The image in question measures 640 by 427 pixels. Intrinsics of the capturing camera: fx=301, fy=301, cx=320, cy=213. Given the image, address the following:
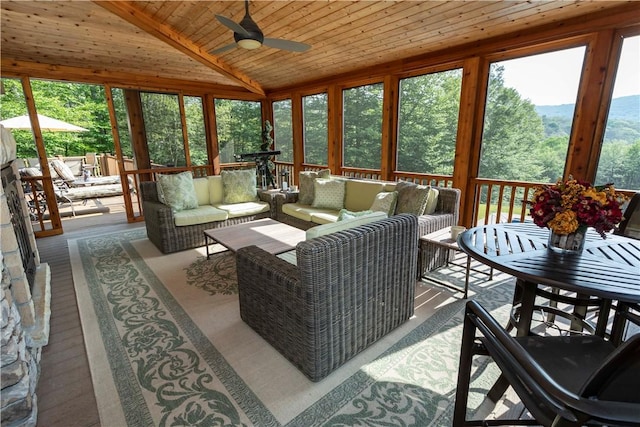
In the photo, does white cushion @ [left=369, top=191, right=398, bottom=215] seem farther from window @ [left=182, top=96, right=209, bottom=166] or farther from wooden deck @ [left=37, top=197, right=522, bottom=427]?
window @ [left=182, top=96, right=209, bottom=166]

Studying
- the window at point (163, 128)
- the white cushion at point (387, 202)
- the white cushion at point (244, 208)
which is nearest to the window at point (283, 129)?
the window at point (163, 128)

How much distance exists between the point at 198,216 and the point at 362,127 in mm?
3239

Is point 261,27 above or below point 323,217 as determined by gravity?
above

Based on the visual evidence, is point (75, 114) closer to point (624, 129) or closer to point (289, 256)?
point (289, 256)

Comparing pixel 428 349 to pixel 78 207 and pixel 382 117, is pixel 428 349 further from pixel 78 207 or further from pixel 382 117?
pixel 78 207

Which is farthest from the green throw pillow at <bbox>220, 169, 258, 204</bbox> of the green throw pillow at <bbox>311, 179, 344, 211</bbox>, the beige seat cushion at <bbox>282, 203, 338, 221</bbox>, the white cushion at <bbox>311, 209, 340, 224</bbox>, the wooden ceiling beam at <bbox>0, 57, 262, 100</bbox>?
the wooden ceiling beam at <bbox>0, 57, 262, 100</bbox>

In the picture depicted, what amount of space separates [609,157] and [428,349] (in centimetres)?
285

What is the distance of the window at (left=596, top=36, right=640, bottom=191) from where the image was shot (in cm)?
285

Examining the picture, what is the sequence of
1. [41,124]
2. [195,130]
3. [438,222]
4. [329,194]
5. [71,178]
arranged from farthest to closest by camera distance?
[71,178]
[41,124]
[195,130]
[329,194]
[438,222]

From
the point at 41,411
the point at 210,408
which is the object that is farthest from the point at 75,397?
the point at 210,408

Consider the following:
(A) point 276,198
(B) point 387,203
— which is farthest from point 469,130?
(A) point 276,198

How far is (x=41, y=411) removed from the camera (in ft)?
5.27

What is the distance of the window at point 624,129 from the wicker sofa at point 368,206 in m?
1.47

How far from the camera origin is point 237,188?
4.64m
